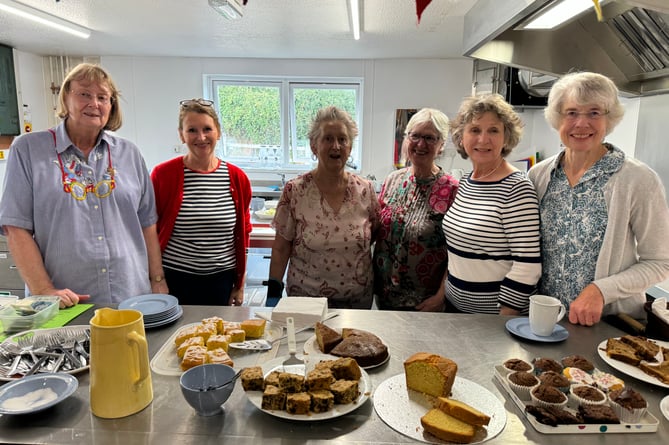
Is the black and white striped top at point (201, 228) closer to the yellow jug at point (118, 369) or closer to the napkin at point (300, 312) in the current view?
the napkin at point (300, 312)

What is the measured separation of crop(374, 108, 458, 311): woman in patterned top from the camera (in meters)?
1.94

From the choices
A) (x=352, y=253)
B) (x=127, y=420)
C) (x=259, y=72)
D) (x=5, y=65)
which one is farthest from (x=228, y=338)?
(x=5, y=65)

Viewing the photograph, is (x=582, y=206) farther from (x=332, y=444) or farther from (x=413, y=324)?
(x=332, y=444)

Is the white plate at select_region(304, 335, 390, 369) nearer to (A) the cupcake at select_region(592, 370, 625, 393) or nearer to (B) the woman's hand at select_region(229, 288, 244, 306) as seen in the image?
(A) the cupcake at select_region(592, 370, 625, 393)

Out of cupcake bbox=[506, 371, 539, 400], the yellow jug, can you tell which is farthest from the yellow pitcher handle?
cupcake bbox=[506, 371, 539, 400]

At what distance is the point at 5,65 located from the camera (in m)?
4.78

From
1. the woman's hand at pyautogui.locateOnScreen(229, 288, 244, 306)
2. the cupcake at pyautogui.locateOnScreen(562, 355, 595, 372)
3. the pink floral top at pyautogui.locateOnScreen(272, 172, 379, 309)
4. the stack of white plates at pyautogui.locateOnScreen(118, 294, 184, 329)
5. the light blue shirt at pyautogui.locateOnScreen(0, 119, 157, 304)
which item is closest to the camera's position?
the cupcake at pyautogui.locateOnScreen(562, 355, 595, 372)

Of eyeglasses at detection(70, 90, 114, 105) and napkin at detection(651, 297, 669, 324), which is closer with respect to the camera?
napkin at detection(651, 297, 669, 324)

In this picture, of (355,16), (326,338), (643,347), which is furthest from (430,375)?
(355,16)

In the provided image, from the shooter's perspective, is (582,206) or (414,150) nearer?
(582,206)

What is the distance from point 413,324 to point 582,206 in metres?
0.68

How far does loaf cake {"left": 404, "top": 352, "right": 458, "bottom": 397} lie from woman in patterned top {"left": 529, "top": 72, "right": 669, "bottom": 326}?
0.61 metres

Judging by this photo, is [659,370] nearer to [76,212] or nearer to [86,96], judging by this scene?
[76,212]

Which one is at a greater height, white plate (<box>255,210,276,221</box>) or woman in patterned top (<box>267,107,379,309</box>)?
woman in patterned top (<box>267,107,379,309</box>)
